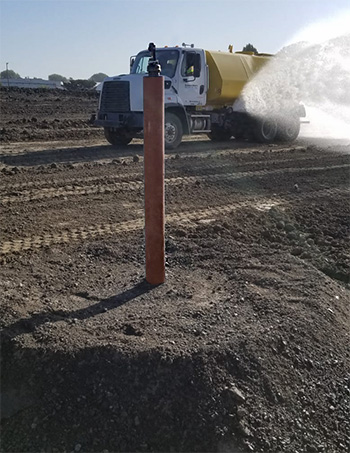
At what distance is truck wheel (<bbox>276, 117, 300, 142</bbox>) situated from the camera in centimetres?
1827

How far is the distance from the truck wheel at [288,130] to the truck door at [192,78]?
12.0 ft

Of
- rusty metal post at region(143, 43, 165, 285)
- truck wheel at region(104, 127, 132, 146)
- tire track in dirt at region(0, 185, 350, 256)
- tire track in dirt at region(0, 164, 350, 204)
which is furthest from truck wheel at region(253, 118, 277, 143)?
rusty metal post at region(143, 43, 165, 285)

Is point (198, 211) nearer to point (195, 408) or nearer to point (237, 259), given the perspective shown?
point (237, 259)

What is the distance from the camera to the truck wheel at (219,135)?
17567 millimetres

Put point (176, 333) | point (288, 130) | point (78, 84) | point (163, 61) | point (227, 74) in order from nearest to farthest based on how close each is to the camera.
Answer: point (176, 333) < point (163, 61) < point (227, 74) < point (288, 130) < point (78, 84)

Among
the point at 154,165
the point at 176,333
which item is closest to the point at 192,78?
the point at 154,165

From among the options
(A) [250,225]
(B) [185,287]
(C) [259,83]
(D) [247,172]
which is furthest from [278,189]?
(C) [259,83]

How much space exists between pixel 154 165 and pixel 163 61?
11.7 m

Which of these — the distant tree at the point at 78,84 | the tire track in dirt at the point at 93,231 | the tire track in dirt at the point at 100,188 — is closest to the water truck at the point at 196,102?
the tire track in dirt at the point at 100,188

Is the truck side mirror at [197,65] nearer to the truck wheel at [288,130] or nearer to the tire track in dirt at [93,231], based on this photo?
the truck wheel at [288,130]

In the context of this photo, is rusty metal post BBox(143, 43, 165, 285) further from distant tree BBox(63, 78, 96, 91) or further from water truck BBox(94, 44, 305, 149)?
distant tree BBox(63, 78, 96, 91)

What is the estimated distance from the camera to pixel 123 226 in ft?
21.4

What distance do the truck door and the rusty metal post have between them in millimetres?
11121

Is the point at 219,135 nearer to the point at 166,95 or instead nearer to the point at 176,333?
the point at 166,95
